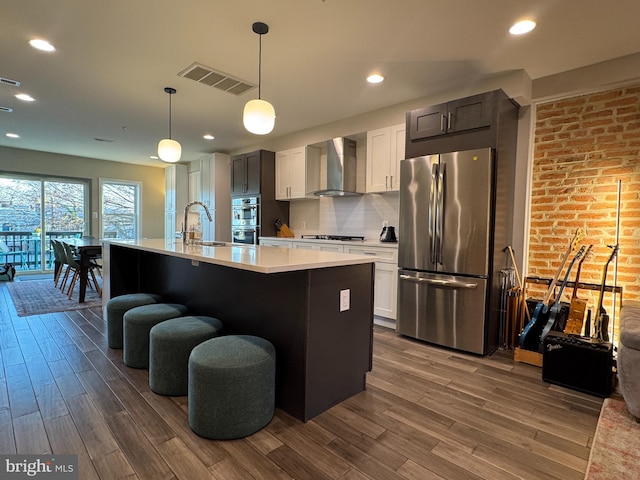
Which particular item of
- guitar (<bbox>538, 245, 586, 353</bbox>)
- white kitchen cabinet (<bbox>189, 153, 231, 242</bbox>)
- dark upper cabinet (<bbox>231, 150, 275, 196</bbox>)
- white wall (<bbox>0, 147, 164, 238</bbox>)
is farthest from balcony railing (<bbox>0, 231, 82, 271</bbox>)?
guitar (<bbox>538, 245, 586, 353</bbox>)

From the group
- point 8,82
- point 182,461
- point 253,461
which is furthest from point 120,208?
point 253,461

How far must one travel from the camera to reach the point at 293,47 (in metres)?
2.85

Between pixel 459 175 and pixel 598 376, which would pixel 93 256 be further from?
pixel 598 376

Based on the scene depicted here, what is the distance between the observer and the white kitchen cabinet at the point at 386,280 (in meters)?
3.72

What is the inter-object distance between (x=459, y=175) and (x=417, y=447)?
2267 millimetres

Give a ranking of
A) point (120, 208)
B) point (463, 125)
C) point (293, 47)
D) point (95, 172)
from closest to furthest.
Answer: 1. point (293, 47)
2. point (463, 125)
3. point (95, 172)
4. point (120, 208)

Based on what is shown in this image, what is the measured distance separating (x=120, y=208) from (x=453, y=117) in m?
8.14

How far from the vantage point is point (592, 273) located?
10.2 ft

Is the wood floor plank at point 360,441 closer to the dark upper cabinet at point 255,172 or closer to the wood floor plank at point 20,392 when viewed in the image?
the wood floor plank at point 20,392

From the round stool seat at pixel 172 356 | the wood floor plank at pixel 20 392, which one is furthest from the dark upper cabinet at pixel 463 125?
the wood floor plank at pixel 20 392

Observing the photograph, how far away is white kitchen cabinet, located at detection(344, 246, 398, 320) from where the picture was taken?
12.2ft

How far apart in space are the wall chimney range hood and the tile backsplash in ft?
0.83

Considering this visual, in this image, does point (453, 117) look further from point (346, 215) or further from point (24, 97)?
point (24, 97)

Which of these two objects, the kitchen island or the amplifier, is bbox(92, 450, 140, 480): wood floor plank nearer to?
the kitchen island
